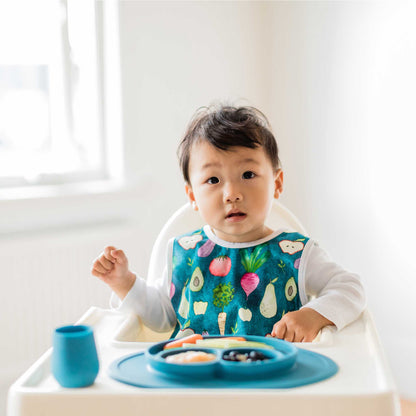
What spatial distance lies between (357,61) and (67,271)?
1319mm

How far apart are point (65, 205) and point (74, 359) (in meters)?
1.58

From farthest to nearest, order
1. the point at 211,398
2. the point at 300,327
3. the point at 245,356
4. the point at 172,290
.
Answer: the point at 172,290
the point at 300,327
the point at 245,356
the point at 211,398

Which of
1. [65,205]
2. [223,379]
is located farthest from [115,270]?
[65,205]

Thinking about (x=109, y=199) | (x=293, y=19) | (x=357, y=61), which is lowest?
(x=109, y=199)

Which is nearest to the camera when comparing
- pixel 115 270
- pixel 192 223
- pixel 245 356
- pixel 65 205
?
pixel 245 356

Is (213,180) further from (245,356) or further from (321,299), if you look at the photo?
(245,356)

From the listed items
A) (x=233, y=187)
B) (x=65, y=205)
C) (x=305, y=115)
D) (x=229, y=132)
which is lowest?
(x=65, y=205)

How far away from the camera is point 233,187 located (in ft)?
4.28

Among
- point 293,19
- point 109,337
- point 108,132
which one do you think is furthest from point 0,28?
point 109,337

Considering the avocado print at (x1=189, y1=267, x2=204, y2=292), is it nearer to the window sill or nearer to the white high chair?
the white high chair

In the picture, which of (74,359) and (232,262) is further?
(232,262)

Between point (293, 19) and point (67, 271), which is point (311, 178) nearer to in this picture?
point (293, 19)

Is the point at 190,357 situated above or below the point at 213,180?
below

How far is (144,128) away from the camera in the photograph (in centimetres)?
255
